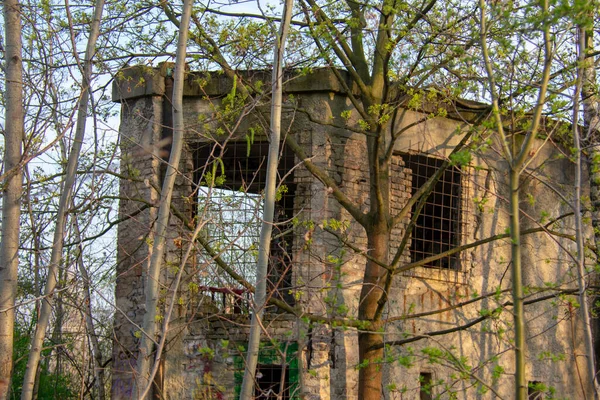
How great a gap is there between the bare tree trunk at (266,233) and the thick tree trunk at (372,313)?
7.58 ft

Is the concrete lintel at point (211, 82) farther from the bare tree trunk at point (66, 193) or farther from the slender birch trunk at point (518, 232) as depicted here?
the slender birch trunk at point (518, 232)

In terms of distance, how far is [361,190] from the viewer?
9938 mm

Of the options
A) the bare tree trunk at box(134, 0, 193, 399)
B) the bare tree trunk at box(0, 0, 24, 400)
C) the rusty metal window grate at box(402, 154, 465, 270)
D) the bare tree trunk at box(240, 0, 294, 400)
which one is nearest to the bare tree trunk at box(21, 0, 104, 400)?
the bare tree trunk at box(0, 0, 24, 400)

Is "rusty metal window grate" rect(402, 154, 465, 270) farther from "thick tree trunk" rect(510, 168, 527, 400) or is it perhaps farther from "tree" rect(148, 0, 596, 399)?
"thick tree trunk" rect(510, 168, 527, 400)

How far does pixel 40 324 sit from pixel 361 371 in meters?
3.90

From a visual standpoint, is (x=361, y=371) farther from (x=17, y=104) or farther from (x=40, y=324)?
(x=17, y=104)

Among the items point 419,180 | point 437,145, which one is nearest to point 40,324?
point 437,145

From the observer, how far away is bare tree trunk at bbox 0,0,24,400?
600cm

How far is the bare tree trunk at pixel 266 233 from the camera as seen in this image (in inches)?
259

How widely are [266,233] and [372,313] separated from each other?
281 centimetres

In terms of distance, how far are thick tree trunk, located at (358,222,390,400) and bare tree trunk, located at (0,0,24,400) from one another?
402 cm

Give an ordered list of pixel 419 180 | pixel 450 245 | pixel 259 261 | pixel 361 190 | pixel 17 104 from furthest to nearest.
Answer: pixel 419 180 < pixel 450 245 < pixel 361 190 < pixel 259 261 < pixel 17 104

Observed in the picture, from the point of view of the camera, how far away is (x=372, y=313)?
30.4ft

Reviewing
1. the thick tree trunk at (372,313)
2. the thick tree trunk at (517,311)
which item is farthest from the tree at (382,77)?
the thick tree trunk at (517,311)
